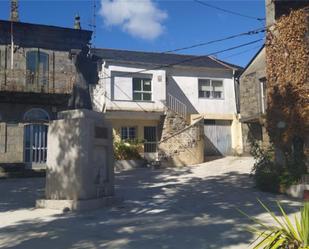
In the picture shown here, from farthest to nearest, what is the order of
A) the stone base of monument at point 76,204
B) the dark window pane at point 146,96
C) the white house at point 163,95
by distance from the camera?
1. the dark window pane at point 146,96
2. the white house at point 163,95
3. the stone base of monument at point 76,204

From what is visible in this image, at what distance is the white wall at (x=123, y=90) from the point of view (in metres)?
26.6

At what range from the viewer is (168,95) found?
2864 cm

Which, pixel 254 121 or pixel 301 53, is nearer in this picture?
pixel 301 53

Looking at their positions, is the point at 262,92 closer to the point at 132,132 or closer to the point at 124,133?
the point at 132,132

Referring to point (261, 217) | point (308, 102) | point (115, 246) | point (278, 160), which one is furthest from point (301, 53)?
point (115, 246)

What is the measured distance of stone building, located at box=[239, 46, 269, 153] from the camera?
2559 centimetres

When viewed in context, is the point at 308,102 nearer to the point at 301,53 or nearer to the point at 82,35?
the point at 301,53

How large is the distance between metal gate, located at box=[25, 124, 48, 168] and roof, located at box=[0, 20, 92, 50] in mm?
4514

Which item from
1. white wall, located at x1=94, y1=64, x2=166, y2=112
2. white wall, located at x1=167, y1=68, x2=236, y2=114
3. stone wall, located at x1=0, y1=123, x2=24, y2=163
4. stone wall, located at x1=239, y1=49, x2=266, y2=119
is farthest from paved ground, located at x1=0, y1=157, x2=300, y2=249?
white wall, located at x1=167, y1=68, x2=236, y2=114

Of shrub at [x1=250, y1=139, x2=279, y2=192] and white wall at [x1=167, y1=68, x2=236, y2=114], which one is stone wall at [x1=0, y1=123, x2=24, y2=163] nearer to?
Answer: white wall at [x1=167, y1=68, x2=236, y2=114]

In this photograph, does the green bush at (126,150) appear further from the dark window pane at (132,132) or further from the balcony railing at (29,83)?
the balcony railing at (29,83)

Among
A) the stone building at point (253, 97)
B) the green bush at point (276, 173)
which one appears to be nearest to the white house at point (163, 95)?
the stone building at point (253, 97)

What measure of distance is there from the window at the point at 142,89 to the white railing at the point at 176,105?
1422 mm

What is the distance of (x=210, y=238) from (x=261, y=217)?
8.34ft
